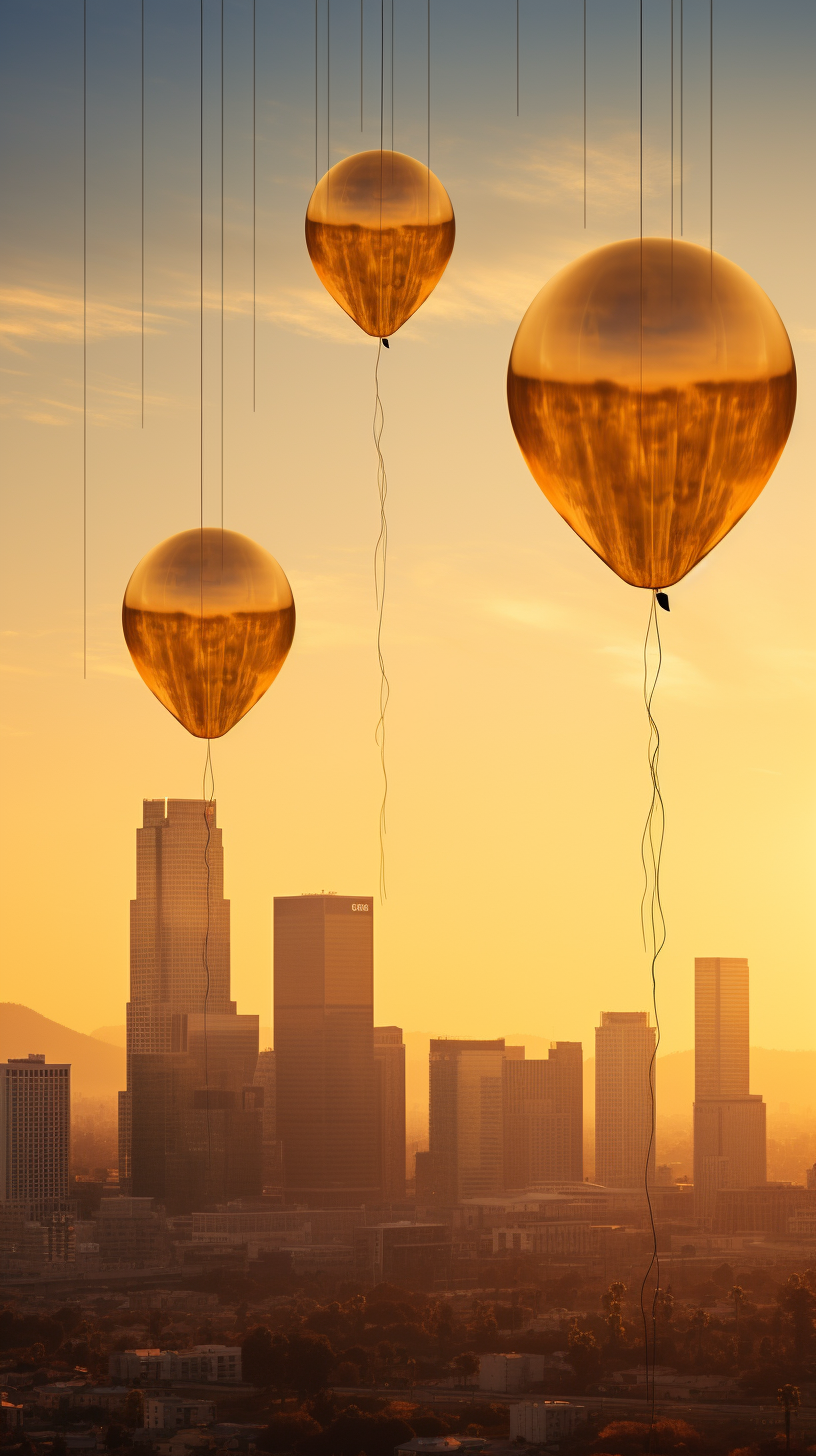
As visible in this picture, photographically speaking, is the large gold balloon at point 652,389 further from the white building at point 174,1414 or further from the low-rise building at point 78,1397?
the low-rise building at point 78,1397

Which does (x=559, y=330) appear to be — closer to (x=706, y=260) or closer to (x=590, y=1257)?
(x=706, y=260)

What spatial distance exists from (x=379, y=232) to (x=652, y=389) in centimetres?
289

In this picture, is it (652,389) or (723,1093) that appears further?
(723,1093)

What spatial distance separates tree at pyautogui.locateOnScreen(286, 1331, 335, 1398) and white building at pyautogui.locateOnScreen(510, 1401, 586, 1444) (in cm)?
400

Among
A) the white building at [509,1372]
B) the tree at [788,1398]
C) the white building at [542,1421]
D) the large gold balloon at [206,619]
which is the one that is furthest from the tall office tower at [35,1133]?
the large gold balloon at [206,619]

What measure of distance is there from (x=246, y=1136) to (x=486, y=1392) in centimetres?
4189

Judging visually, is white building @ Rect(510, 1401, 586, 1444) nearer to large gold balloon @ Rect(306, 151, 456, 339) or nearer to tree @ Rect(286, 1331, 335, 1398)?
tree @ Rect(286, 1331, 335, 1398)

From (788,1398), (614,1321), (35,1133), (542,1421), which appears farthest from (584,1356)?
(35,1133)

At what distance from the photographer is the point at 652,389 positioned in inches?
181

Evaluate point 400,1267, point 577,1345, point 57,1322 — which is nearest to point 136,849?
point 400,1267

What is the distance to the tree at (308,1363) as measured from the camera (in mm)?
25000

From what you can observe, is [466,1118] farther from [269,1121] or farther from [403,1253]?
[403,1253]

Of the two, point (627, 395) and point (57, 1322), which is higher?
point (627, 395)

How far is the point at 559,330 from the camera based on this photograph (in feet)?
15.3
